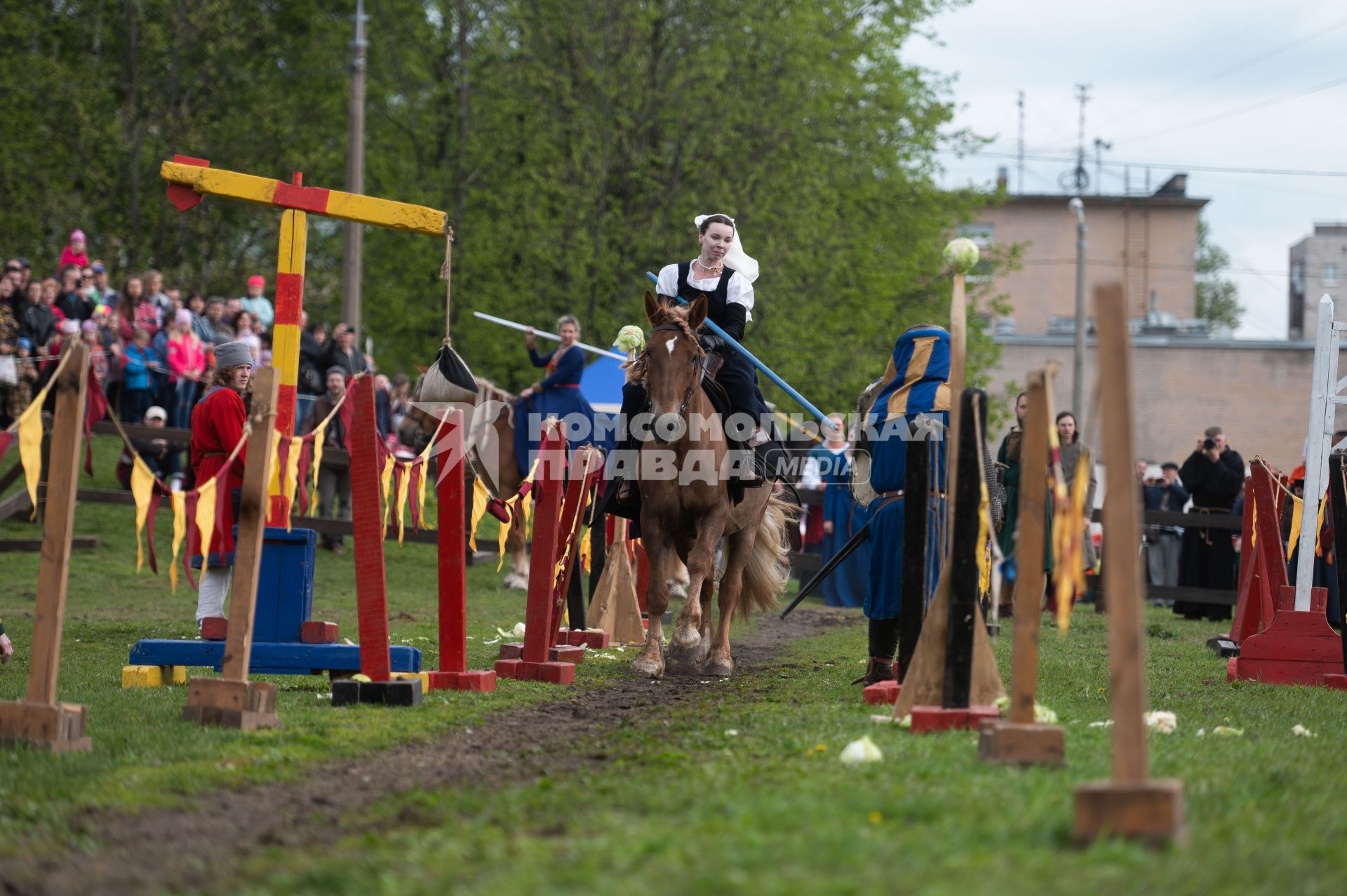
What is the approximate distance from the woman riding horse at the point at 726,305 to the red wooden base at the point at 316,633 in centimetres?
255

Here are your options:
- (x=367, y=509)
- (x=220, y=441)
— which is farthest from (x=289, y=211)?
(x=367, y=509)

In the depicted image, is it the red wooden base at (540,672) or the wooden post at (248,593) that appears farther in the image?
the red wooden base at (540,672)

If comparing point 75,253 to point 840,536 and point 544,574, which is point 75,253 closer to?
point 840,536

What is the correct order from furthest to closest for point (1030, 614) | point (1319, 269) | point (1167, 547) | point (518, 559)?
point (1319, 269), point (1167, 547), point (518, 559), point (1030, 614)

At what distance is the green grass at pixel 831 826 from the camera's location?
3.99 m

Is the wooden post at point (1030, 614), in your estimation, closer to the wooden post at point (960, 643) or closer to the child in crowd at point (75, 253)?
the wooden post at point (960, 643)

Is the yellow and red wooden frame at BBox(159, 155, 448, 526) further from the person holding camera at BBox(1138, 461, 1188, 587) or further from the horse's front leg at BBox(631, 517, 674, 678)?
the person holding camera at BBox(1138, 461, 1188, 587)

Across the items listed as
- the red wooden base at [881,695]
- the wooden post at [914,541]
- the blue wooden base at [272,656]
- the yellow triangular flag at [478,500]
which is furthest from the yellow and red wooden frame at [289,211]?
the red wooden base at [881,695]

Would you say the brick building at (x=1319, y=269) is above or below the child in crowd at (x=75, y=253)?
above

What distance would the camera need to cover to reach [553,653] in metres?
10.1

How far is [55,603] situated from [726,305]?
573 centimetres

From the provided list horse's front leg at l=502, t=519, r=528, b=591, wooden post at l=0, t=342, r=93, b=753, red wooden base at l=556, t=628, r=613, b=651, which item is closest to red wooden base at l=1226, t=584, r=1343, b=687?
red wooden base at l=556, t=628, r=613, b=651

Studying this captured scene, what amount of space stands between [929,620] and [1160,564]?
15933 millimetres

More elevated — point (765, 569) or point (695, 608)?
point (765, 569)
